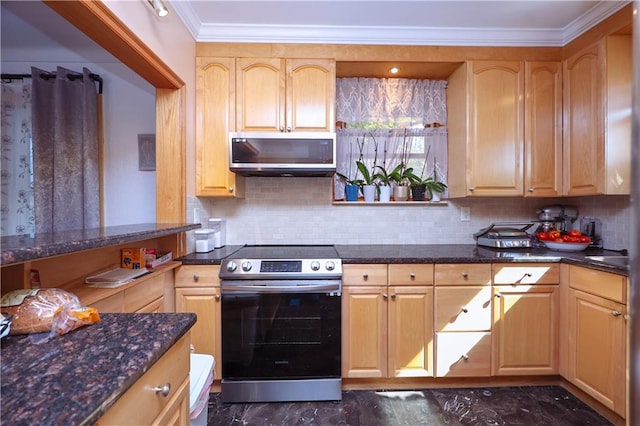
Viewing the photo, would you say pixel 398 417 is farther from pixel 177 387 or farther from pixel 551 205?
pixel 551 205

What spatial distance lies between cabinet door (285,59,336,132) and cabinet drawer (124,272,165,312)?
1.34 meters

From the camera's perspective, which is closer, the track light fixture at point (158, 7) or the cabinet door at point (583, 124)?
the track light fixture at point (158, 7)

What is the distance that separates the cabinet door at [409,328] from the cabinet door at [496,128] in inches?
36.9

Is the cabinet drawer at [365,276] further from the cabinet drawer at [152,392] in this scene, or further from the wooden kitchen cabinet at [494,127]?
the cabinet drawer at [152,392]

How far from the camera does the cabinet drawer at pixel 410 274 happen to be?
1.94m

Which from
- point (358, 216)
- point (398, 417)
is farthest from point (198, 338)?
point (358, 216)

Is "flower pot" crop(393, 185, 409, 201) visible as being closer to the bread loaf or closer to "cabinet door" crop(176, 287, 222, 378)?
"cabinet door" crop(176, 287, 222, 378)

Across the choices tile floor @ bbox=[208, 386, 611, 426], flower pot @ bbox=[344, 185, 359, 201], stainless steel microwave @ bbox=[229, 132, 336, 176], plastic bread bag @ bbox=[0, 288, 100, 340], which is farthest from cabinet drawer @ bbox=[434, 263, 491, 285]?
plastic bread bag @ bbox=[0, 288, 100, 340]

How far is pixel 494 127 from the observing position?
2258mm

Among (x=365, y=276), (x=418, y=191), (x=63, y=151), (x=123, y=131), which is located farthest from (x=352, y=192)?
(x=63, y=151)

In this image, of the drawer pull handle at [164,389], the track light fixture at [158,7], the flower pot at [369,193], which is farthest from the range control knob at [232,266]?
the track light fixture at [158,7]

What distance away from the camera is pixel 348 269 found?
1939 mm

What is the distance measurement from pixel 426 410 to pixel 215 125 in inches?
93.5

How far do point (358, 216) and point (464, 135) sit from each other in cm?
104
